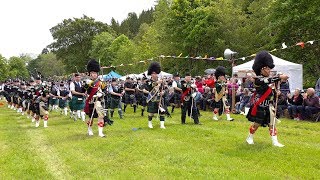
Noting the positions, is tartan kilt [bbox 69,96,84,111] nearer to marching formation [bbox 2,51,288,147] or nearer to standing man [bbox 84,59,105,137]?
marching formation [bbox 2,51,288,147]

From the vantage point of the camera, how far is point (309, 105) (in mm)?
15969

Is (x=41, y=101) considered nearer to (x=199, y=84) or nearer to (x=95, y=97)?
(x=95, y=97)

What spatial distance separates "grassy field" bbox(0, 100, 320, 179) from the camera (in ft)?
25.9

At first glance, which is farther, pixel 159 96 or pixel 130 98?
pixel 130 98

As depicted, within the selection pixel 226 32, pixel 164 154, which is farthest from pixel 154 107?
pixel 226 32

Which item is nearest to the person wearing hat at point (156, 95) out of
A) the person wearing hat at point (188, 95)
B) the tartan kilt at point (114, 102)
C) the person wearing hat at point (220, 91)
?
the person wearing hat at point (188, 95)

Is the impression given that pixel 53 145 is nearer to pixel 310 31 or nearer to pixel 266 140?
pixel 266 140

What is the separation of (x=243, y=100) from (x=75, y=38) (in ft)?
199

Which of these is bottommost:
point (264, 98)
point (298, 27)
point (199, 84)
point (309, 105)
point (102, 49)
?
point (309, 105)

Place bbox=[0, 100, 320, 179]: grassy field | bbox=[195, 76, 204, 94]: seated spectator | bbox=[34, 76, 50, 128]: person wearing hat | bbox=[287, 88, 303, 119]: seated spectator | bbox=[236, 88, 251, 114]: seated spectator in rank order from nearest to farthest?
bbox=[0, 100, 320, 179]: grassy field, bbox=[34, 76, 50, 128]: person wearing hat, bbox=[287, 88, 303, 119]: seated spectator, bbox=[236, 88, 251, 114]: seated spectator, bbox=[195, 76, 204, 94]: seated spectator

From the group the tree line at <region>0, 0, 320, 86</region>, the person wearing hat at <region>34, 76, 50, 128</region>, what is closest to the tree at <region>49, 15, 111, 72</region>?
the tree line at <region>0, 0, 320, 86</region>

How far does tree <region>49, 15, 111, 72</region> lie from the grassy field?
61.8m

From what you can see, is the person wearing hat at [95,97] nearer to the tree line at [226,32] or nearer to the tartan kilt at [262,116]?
the tartan kilt at [262,116]

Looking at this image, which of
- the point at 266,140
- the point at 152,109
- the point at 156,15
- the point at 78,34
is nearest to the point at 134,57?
the point at 156,15
